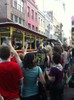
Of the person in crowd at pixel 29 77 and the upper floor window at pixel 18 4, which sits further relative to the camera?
the upper floor window at pixel 18 4

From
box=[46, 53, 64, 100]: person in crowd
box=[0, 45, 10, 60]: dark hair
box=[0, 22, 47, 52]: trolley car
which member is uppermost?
box=[0, 22, 47, 52]: trolley car

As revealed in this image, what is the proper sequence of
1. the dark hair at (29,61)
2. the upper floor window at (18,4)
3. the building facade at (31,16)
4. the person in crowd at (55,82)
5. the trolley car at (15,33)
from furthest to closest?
the building facade at (31,16)
the upper floor window at (18,4)
the trolley car at (15,33)
the person in crowd at (55,82)
the dark hair at (29,61)

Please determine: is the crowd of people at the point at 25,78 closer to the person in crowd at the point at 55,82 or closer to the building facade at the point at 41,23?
the person in crowd at the point at 55,82

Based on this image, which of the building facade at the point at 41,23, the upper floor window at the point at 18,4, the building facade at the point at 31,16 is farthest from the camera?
the building facade at the point at 41,23

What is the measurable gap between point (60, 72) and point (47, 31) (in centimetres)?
5679

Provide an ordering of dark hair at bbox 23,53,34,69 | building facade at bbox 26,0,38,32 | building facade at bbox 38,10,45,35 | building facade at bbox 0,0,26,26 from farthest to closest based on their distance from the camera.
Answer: building facade at bbox 38,10,45,35
building facade at bbox 26,0,38,32
building facade at bbox 0,0,26,26
dark hair at bbox 23,53,34,69

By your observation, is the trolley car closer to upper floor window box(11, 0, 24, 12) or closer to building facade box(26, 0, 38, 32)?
upper floor window box(11, 0, 24, 12)

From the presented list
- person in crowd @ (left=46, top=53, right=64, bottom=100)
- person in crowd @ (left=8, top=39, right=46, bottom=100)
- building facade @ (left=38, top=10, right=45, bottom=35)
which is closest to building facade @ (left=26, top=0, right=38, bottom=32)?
building facade @ (left=38, top=10, right=45, bottom=35)

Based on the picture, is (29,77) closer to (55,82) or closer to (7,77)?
(7,77)

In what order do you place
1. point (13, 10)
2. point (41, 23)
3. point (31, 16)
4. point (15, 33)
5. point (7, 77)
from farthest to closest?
A: point (41, 23) → point (31, 16) → point (13, 10) → point (15, 33) → point (7, 77)

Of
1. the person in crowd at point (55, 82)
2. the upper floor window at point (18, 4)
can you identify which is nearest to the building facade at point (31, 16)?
the upper floor window at point (18, 4)

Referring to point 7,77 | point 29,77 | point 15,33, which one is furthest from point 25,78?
point 15,33

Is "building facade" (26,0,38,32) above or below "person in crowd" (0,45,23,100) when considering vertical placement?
above

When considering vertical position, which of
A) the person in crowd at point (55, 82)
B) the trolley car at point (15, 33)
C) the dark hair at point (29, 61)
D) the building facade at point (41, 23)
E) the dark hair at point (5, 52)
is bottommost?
the person in crowd at point (55, 82)
